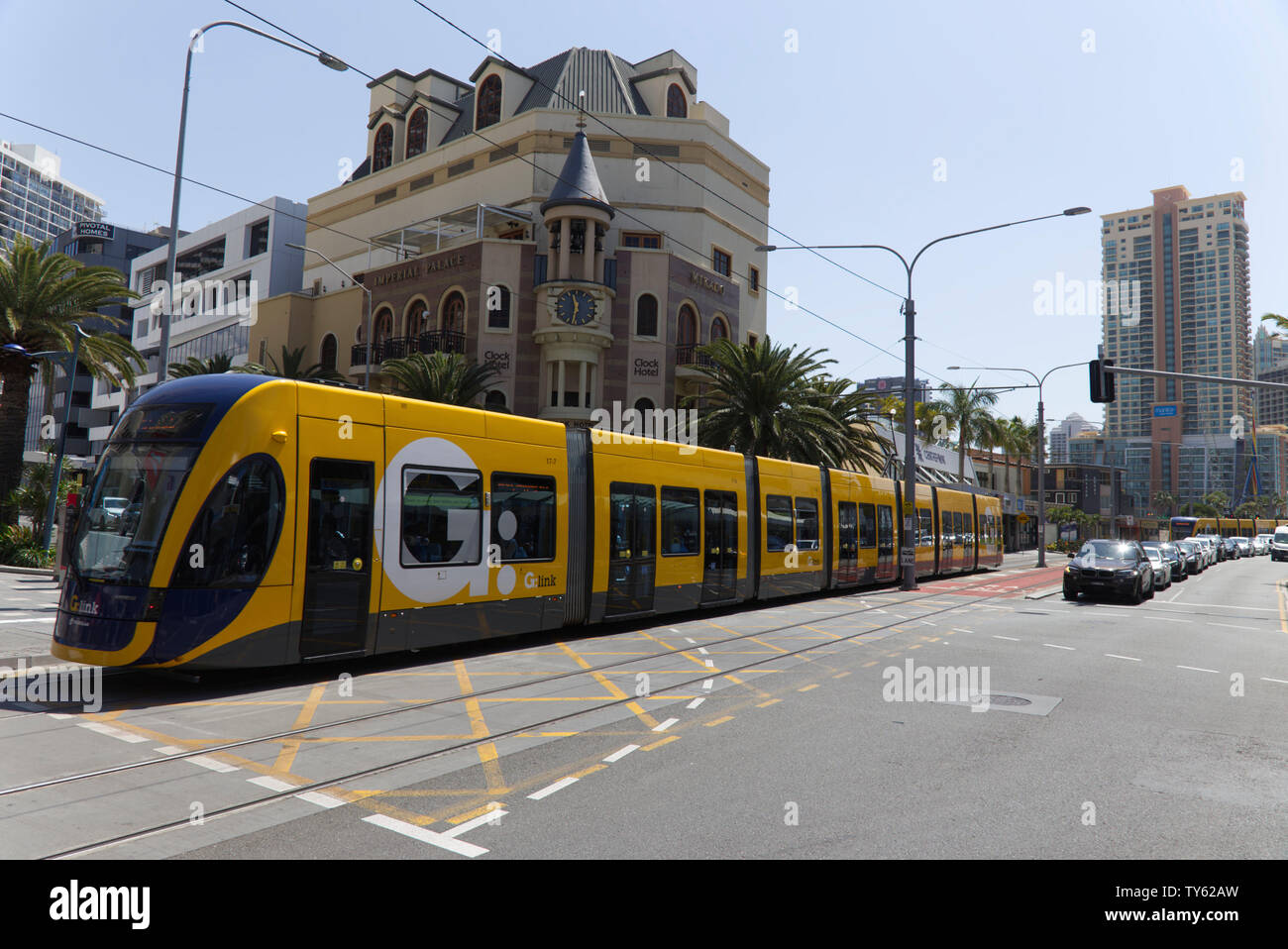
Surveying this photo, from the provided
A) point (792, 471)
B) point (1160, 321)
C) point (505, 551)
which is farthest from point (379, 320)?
point (1160, 321)

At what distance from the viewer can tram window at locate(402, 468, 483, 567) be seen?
33.8 feet

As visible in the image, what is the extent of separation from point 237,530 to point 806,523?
14.3 meters

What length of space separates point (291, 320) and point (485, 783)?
43.4 metres

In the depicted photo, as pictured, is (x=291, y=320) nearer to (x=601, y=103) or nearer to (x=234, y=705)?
(x=601, y=103)

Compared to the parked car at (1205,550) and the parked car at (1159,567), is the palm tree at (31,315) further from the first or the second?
the parked car at (1205,550)

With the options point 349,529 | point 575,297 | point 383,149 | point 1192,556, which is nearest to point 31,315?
point 575,297
